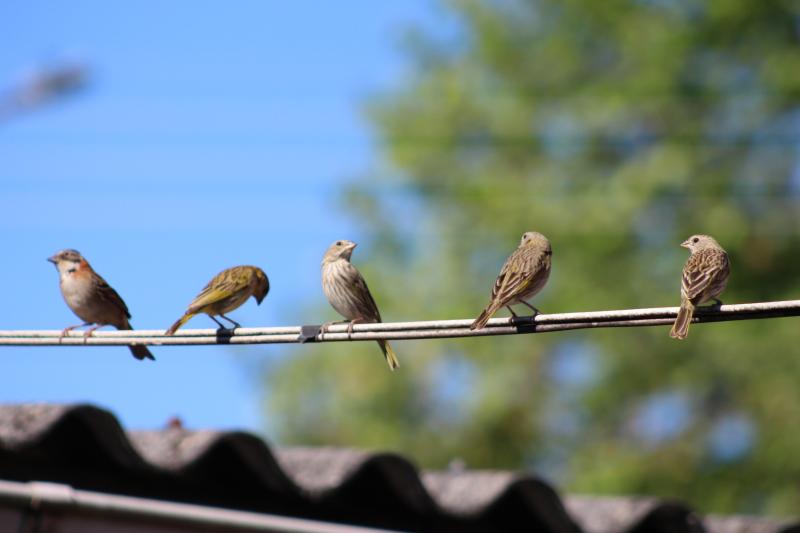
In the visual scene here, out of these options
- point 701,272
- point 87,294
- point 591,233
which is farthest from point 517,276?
point 591,233

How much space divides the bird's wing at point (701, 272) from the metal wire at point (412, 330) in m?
1.47

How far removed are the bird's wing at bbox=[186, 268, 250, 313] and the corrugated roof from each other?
3.80 ft

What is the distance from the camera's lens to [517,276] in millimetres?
9195

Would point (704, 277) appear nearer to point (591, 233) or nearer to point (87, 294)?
point (87, 294)

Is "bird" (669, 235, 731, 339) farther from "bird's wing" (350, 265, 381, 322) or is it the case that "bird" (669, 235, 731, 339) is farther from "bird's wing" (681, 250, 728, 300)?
"bird's wing" (350, 265, 381, 322)

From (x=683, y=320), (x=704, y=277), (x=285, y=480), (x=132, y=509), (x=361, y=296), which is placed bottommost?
(x=285, y=480)

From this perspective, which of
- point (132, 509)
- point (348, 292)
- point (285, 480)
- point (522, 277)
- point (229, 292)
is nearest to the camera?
point (132, 509)

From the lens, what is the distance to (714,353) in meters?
21.0

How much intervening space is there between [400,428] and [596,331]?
3.64 metres

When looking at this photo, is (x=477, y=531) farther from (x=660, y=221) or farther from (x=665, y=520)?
(x=660, y=221)

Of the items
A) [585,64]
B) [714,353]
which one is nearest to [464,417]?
[714,353]

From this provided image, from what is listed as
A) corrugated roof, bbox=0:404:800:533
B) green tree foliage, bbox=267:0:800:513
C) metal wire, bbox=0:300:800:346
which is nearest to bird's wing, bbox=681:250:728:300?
metal wire, bbox=0:300:800:346

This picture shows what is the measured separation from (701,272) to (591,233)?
13.9 m

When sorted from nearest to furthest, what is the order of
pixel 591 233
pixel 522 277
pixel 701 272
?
pixel 701 272 → pixel 522 277 → pixel 591 233
